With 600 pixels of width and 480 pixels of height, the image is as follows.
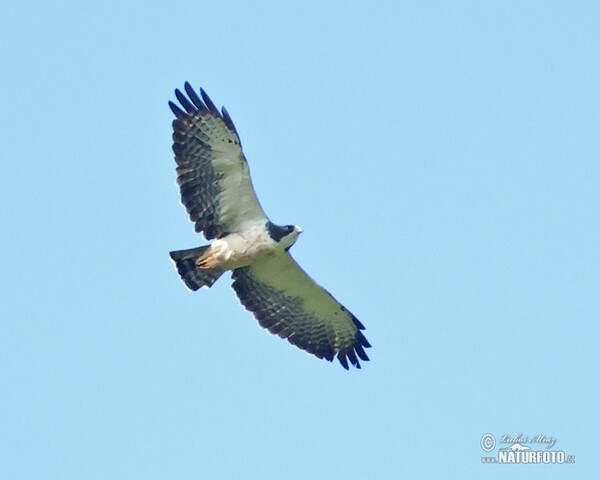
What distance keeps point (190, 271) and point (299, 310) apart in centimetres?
200

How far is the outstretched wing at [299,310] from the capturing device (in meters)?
17.8

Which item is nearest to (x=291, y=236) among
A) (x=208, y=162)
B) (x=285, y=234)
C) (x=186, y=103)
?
(x=285, y=234)

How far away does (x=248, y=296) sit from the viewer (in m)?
18.1

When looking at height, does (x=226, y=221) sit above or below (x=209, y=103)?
below

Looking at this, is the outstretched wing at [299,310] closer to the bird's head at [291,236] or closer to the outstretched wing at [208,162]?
the bird's head at [291,236]

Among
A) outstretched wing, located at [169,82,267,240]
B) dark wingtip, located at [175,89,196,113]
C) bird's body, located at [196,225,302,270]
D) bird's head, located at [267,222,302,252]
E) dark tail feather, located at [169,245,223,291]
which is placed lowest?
dark tail feather, located at [169,245,223,291]

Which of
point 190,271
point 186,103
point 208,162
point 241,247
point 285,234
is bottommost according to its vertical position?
point 190,271

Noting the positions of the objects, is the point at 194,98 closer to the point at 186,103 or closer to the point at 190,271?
the point at 186,103

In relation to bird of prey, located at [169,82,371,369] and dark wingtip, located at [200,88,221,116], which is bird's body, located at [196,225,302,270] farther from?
dark wingtip, located at [200,88,221,116]

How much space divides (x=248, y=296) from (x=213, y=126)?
2.90 metres

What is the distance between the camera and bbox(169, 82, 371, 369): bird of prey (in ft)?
54.5

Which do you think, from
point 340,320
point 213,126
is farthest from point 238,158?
point 340,320

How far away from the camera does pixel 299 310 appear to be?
1827 cm

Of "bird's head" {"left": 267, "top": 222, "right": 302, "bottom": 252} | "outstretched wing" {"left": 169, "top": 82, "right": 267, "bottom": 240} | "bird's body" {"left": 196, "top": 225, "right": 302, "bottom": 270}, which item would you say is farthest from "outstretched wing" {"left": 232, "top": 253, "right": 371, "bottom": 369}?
"outstretched wing" {"left": 169, "top": 82, "right": 267, "bottom": 240}
